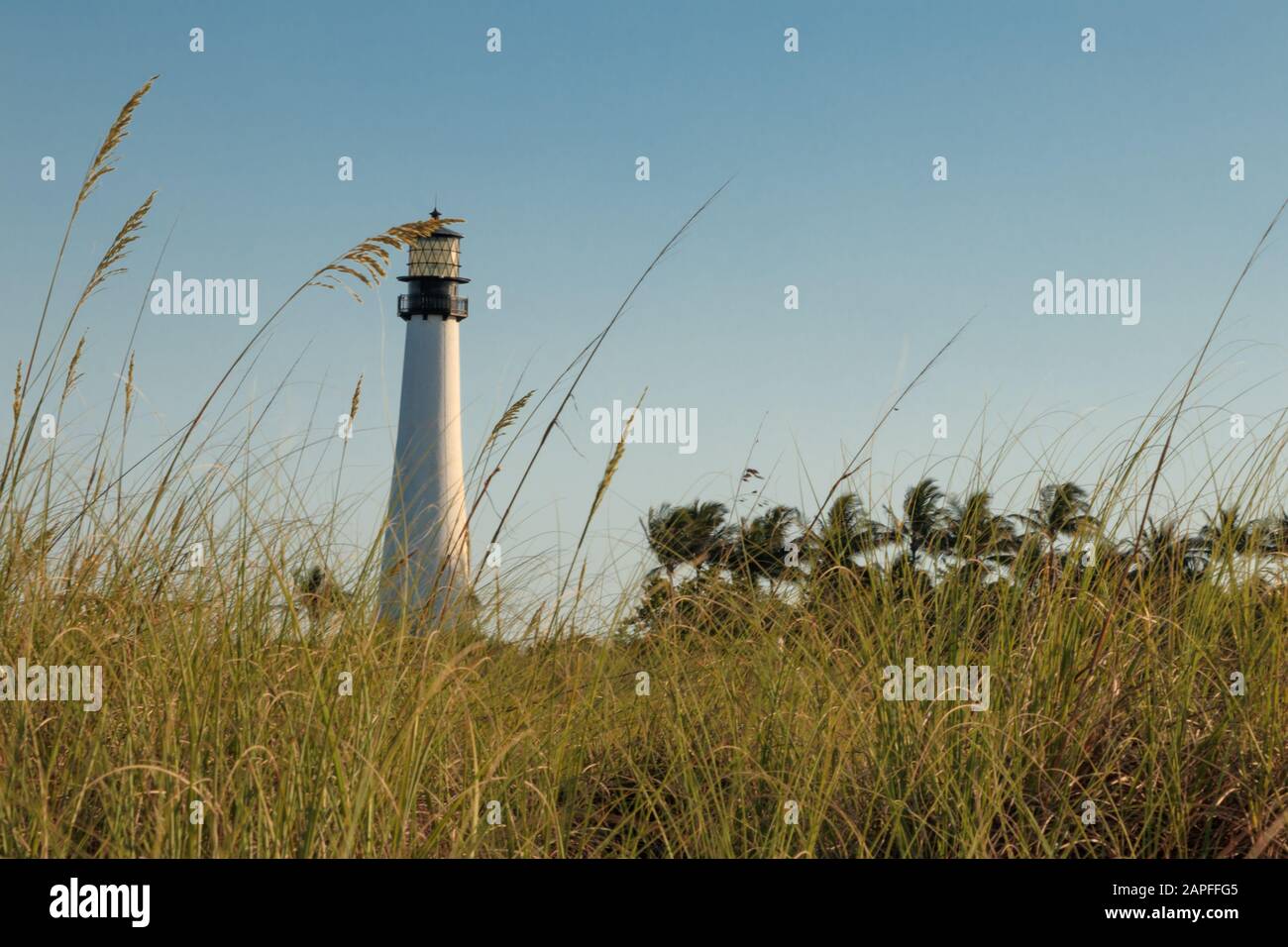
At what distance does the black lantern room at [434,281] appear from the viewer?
19375 mm

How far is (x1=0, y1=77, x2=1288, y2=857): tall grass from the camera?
6.63 feet

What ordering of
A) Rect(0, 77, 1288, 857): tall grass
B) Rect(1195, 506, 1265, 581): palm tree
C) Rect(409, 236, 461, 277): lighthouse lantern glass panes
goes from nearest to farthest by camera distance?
1. Rect(0, 77, 1288, 857): tall grass
2. Rect(1195, 506, 1265, 581): palm tree
3. Rect(409, 236, 461, 277): lighthouse lantern glass panes

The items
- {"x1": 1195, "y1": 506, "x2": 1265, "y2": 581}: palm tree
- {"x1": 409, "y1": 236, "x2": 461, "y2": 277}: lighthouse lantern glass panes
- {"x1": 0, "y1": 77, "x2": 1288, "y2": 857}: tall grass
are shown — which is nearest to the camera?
{"x1": 0, "y1": 77, "x2": 1288, "y2": 857}: tall grass

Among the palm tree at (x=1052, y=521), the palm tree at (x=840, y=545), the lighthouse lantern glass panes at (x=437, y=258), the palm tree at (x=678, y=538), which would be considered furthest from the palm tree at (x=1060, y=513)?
the lighthouse lantern glass panes at (x=437, y=258)

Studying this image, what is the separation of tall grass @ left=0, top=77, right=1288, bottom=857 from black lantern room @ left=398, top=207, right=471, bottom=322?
16.9 metres

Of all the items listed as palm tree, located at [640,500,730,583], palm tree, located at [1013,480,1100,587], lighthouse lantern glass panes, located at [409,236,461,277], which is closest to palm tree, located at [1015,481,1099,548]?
palm tree, located at [1013,480,1100,587]

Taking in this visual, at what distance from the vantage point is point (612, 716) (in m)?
2.89

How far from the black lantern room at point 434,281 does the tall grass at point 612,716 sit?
55.5 ft

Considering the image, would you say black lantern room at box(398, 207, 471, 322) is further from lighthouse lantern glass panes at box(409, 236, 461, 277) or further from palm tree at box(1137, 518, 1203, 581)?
palm tree at box(1137, 518, 1203, 581)

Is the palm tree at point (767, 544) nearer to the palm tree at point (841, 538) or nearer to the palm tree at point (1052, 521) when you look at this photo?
the palm tree at point (841, 538)

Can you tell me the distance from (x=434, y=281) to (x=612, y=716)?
57.8 ft

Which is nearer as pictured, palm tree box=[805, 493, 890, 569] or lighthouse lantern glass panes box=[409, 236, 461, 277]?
palm tree box=[805, 493, 890, 569]
